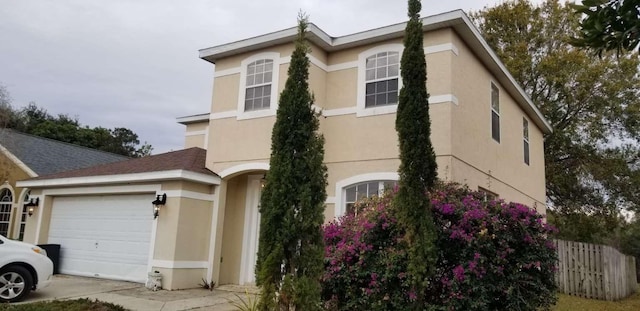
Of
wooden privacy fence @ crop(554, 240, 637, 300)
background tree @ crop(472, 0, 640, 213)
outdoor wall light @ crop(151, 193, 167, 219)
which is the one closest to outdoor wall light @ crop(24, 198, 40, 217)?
outdoor wall light @ crop(151, 193, 167, 219)

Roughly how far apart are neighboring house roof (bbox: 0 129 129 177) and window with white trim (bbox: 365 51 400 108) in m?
15.3

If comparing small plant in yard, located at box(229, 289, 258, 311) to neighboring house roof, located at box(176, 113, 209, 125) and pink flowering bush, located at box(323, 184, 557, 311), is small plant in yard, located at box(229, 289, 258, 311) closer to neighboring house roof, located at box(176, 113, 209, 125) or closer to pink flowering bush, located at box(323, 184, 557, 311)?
pink flowering bush, located at box(323, 184, 557, 311)

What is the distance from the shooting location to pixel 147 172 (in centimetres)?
1180

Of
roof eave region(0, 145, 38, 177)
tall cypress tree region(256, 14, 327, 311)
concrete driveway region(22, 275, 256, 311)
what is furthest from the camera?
roof eave region(0, 145, 38, 177)

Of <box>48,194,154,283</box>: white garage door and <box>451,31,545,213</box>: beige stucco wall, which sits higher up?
<box>451,31,545,213</box>: beige stucco wall

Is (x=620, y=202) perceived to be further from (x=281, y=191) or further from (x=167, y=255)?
(x=281, y=191)

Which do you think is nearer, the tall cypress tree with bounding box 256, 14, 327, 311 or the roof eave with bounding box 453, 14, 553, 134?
the tall cypress tree with bounding box 256, 14, 327, 311

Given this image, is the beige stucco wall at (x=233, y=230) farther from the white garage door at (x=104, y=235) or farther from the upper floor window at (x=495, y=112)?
the upper floor window at (x=495, y=112)

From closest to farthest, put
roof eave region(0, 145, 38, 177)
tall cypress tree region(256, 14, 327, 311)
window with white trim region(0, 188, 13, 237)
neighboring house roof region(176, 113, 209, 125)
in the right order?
1. tall cypress tree region(256, 14, 327, 311)
2. neighboring house roof region(176, 113, 209, 125)
3. roof eave region(0, 145, 38, 177)
4. window with white trim region(0, 188, 13, 237)

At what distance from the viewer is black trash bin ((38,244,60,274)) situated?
1327 centimetres

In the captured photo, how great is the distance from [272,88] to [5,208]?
585 inches

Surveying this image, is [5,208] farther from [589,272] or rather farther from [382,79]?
[589,272]

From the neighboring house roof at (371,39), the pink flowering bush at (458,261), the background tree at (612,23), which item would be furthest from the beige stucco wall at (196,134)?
the background tree at (612,23)

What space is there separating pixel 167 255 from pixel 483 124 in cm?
844
